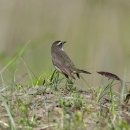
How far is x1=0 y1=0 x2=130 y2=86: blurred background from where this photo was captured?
13.4m

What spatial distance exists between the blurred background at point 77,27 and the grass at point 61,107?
16.0 ft

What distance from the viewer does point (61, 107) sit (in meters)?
7.55

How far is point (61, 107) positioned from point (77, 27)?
7003mm

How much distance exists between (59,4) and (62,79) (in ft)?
20.6

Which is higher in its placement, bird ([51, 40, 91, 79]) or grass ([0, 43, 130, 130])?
bird ([51, 40, 91, 79])

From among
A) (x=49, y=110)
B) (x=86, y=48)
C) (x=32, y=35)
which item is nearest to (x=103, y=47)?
(x=86, y=48)

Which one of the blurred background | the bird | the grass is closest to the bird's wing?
the bird

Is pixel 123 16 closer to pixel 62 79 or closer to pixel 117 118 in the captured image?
pixel 62 79

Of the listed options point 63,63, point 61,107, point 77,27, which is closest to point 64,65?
point 63,63

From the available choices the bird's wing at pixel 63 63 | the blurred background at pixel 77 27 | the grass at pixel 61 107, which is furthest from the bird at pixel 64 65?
the blurred background at pixel 77 27

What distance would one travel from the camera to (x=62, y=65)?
30.1 feet

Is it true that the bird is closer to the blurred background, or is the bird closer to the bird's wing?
the bird's wing

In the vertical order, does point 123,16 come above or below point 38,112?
A: above

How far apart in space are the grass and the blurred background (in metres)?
4.87
